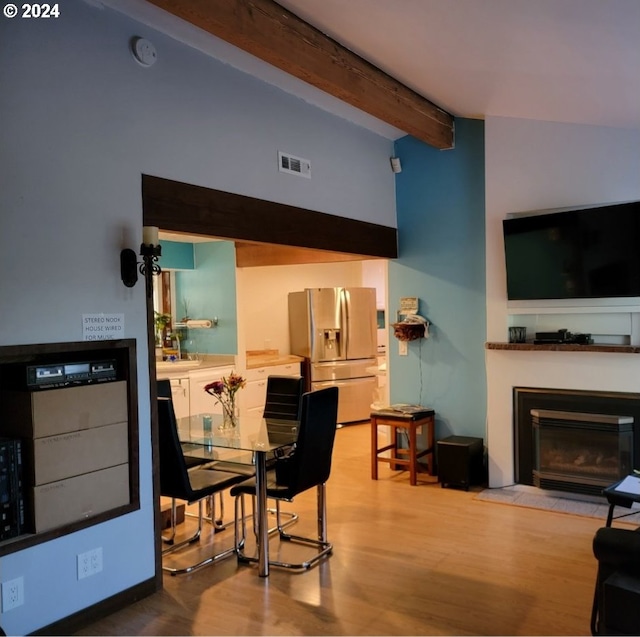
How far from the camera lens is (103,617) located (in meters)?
2.96

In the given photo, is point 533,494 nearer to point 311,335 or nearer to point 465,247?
point 465,247

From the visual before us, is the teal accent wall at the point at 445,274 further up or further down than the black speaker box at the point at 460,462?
further up

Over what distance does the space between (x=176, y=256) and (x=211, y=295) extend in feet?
1.87

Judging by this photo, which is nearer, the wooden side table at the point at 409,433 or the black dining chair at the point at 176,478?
the black dining chair at the point at 176,478

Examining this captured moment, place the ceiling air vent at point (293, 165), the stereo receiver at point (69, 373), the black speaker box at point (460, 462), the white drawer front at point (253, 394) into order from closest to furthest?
1. the stereo receiver at point (69, 373)
2. the ceiling air vent at point (293, 165)
3. the black speaker box at point (460, 462)
4. the white drawer front at point (253, 394)

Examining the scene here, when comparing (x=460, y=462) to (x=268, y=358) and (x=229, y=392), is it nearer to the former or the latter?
(x=229, y=392)

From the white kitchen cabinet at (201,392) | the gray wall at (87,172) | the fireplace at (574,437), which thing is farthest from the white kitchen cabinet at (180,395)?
the fireplace at (574,437)

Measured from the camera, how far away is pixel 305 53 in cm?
346

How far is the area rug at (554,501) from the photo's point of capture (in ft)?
14.3

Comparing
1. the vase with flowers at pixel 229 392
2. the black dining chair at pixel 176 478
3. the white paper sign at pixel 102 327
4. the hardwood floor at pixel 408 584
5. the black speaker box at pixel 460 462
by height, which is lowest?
the hardwood floor at pixel 408 584

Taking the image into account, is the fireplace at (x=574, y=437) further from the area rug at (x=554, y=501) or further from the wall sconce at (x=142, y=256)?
the wall sconce at (x=142, y=256)

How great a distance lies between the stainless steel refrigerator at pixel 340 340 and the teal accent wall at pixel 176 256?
147cm


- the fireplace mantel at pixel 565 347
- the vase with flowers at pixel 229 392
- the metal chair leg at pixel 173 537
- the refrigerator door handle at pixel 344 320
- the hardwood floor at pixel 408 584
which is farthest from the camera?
the refrigerator door handle at pixel 344 320

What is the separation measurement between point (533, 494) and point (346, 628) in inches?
98.2
